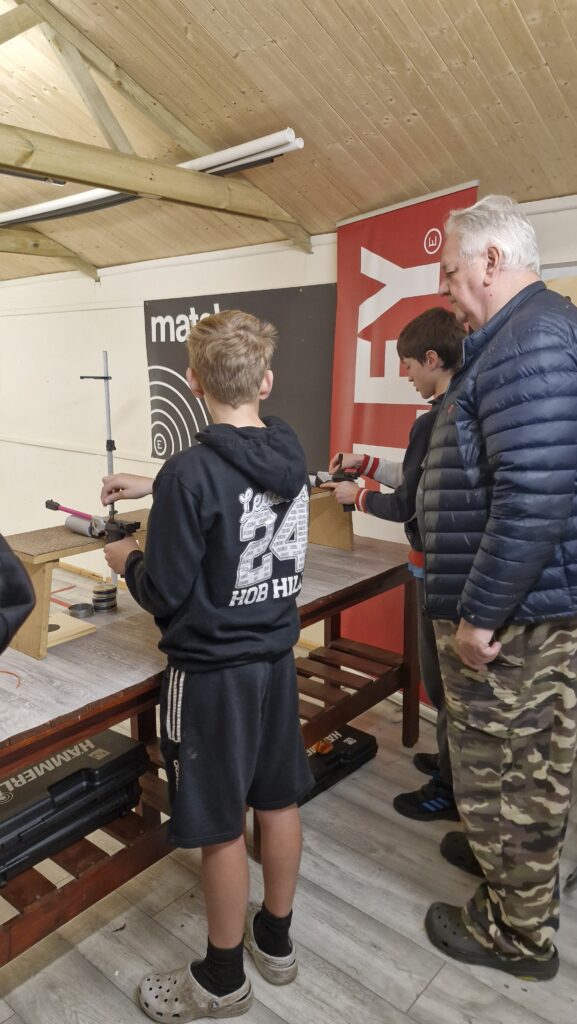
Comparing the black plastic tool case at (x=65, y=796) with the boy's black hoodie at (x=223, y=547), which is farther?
the black plastic tool case at (x=65, y=796)

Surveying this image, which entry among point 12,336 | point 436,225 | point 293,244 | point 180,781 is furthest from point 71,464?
point 180,781

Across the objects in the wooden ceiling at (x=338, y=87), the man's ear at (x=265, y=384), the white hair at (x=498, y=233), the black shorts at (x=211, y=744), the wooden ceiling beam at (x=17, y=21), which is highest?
the wooden ceiling beam at (x=17, y=21)

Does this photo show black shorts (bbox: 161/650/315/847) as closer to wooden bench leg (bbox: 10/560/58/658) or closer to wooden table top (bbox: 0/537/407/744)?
wooden table top (bbox: 0/537/407/744)

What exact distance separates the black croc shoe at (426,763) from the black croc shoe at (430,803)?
0.18 metres

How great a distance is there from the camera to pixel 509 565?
1.23 m

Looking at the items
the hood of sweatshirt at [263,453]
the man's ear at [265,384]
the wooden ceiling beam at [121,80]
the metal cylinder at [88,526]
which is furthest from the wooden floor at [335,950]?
the wooden ceiling beam at [121,80]

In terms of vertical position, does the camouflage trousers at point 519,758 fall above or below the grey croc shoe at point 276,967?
above

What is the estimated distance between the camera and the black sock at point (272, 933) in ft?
5.01

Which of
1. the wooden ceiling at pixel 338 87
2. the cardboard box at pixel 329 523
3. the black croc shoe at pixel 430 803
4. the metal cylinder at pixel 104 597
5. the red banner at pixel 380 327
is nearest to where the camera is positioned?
the metal cylinder at pixel 104 597

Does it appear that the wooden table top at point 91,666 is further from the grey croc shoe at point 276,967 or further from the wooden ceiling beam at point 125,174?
the wooden ceiling beam at point 125,174

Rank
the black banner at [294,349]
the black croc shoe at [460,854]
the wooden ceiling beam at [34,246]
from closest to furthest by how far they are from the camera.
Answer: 1. the black croc shoe at [460,854]
2. the black banner at [294,349]
3. the wooden ceiling beam at [34,246]

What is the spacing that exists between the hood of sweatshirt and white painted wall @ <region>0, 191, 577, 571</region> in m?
2.00

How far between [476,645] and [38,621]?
3.14ft

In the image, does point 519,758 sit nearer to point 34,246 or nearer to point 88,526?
point 88,526
